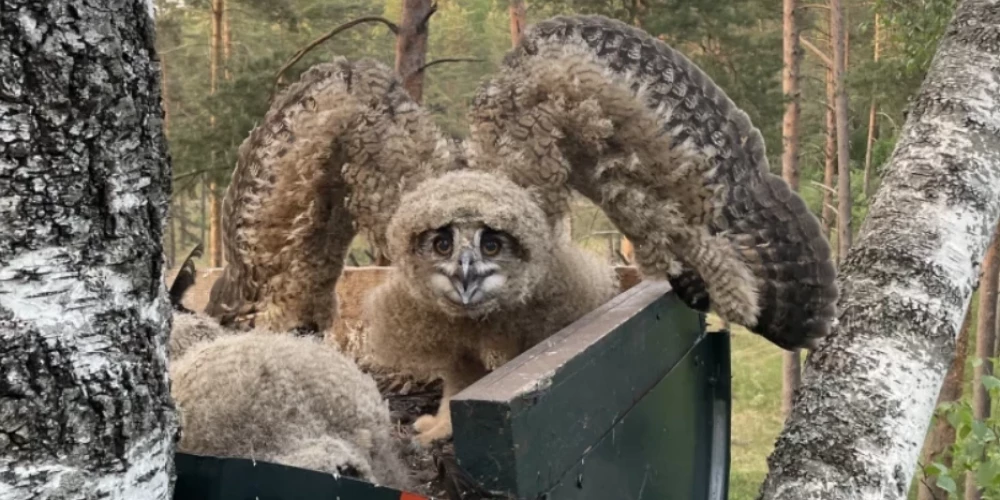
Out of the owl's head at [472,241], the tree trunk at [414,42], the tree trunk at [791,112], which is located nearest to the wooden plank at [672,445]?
the owl's head at [472,241]

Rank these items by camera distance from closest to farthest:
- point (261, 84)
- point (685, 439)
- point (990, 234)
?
point (990, 234) < point (685, 439) < point (261, 84)

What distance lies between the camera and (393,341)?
2801mm

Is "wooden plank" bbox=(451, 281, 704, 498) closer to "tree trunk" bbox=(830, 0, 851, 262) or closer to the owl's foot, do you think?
the owl's foot

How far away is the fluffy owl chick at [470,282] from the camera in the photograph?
2309 millimetres

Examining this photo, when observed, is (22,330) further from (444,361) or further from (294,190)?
(444,361)

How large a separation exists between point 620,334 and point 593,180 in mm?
632

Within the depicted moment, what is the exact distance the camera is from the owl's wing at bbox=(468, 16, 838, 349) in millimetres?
2387

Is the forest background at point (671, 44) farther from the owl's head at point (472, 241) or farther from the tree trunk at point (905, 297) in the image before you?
the tree trunk at point (905, 297)

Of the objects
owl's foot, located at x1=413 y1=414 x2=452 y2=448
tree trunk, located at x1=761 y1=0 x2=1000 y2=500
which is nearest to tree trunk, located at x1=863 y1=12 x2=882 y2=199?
tree trunk, located at x1=761 y1=0 x2=1000 y2=500

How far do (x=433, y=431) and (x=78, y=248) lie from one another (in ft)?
6.00

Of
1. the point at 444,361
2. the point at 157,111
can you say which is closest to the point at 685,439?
the point at 444,361

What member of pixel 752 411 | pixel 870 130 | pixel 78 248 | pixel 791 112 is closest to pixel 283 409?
pixel 78 248

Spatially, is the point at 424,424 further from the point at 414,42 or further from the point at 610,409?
the point at 414,42

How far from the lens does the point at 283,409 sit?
1.66 m
